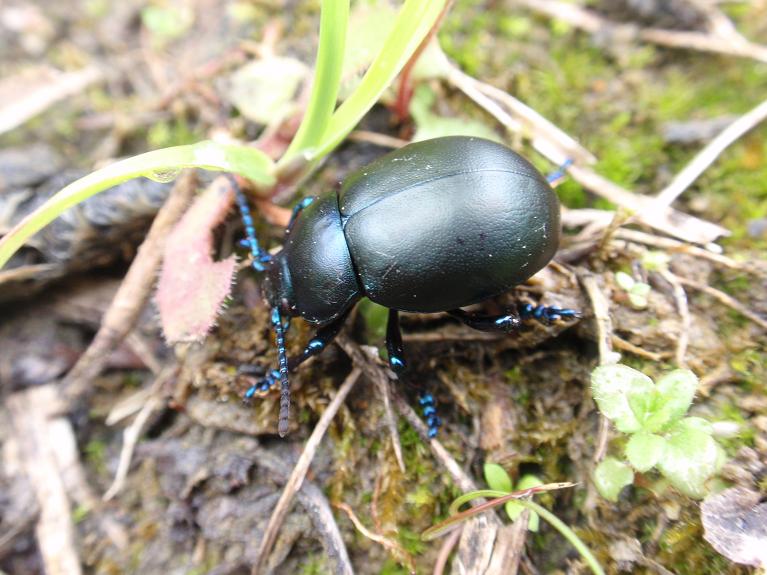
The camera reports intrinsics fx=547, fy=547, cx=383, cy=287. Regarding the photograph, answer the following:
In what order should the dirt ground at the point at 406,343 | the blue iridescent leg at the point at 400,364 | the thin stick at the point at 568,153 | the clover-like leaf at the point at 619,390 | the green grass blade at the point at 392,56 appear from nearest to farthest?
the clover-like leaf at the point at 619,390, the green grass blade at the point at 392,56, the dirt ground at the point at 406,343, the blue iridescent leg at the point at 400,364, the thin stick at the point at 568,153

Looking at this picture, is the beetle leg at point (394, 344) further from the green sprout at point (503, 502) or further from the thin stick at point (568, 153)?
the thin stick at point (568, 153)

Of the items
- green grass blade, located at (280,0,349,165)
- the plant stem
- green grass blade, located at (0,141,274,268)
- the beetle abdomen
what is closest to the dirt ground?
the plant stem

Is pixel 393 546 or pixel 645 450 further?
pixel 393 546

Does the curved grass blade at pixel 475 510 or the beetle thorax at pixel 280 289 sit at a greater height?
the beetle thorax at pixel 280 289

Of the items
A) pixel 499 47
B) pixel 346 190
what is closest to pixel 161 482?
pixel 346 190

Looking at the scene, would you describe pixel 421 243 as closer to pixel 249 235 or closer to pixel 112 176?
pixel 249 235

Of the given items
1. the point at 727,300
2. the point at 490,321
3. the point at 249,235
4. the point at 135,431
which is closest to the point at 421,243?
the point at 490,321

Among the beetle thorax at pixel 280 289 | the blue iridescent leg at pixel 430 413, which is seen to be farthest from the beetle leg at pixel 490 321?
the beetle thorax at pixel 280 289
